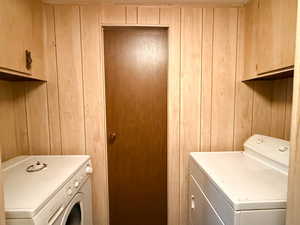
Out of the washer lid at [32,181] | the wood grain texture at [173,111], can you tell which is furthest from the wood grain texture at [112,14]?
the washer lid at [32,181]

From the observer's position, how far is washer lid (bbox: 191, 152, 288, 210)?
2.77 ft

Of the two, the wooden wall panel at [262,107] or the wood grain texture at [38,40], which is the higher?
the wood grain texture at [38,40]

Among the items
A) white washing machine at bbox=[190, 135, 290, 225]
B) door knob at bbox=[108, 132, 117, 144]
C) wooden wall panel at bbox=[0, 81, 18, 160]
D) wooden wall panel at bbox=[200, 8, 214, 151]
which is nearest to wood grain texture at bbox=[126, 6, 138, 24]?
wooden wall panel at bbox=[200, 8, 214, 151]

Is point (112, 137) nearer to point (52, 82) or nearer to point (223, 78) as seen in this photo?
point (52, 82)

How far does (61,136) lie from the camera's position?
1.69 metres

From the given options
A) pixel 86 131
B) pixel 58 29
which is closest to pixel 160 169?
pixel 86 131

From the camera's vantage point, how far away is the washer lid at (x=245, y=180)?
85cm

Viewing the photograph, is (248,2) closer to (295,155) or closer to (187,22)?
(187,22)

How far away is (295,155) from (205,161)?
80 centimetres

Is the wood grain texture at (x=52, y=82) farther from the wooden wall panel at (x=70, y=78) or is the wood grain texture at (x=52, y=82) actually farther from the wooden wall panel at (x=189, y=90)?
the wooden wall panel at (x=189, y=90)

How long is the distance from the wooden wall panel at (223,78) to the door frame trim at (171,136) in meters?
0.37

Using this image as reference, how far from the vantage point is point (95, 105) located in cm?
167

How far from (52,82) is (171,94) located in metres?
1.14

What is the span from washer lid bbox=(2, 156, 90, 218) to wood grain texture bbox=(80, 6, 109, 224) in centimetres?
22
